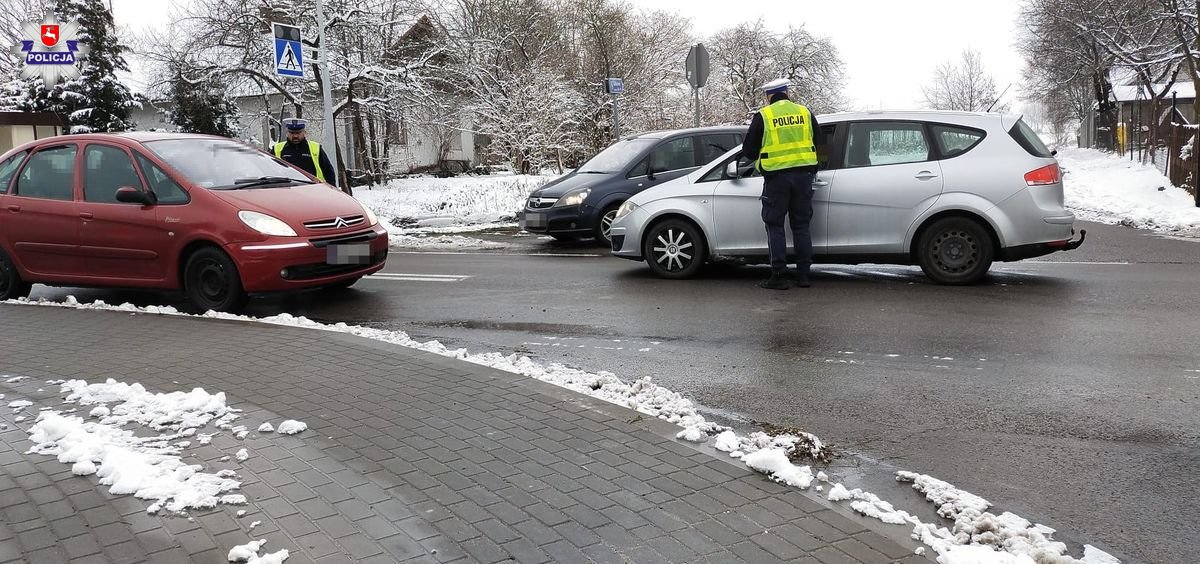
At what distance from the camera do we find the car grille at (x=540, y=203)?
1363 cm

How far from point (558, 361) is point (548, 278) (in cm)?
388

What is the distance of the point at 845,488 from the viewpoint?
384cm

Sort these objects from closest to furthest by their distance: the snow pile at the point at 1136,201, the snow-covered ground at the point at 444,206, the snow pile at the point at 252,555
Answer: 1. the snow pile at the point at 252,555
2. the snow pile at the point at 1136,201
3. the snow-covered ground at the point at 444,206

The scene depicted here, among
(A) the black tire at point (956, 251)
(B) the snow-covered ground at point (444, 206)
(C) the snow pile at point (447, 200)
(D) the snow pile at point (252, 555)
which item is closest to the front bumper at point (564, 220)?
(B) the snow-covered ground at point (444, 206)

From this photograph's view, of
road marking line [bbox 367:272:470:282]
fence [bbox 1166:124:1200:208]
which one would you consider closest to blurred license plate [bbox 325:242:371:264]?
road marking line [bbox 367:272:470:282]

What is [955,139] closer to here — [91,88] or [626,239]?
[626,239]

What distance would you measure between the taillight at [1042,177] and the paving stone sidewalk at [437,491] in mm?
5373

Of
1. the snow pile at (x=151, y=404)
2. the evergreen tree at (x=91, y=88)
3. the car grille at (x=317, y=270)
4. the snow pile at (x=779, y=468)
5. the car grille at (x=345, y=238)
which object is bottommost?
the snow pile at (x=779, y=468)

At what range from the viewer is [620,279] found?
988cm

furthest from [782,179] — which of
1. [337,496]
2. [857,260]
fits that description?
[337,496]

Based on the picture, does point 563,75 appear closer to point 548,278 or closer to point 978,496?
point 548,278

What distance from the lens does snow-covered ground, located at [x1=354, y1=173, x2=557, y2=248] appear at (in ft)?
52.0

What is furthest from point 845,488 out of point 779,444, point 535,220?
point 535,220

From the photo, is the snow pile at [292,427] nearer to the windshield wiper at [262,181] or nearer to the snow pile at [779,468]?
the snow pile at [779,468]
